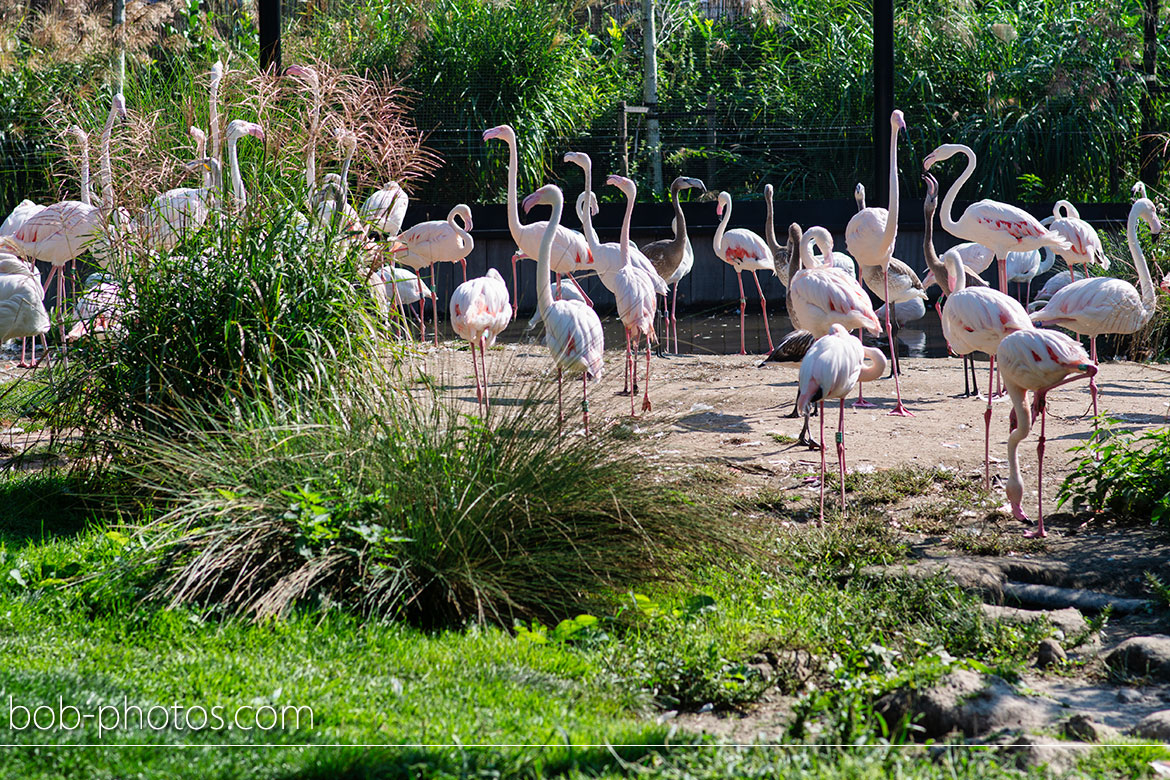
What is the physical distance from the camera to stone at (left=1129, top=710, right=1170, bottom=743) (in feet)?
9.07

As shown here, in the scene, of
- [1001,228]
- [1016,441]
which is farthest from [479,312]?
[1001,228]

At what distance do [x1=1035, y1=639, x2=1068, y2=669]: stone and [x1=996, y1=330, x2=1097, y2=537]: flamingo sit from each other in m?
1.18

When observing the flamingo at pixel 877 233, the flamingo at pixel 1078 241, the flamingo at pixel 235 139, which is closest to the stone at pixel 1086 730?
the flamingo at pixel 235 139

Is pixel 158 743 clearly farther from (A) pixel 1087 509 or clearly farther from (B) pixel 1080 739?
(A) pixel 1087 509

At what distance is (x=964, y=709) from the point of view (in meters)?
2.89

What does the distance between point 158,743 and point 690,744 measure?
1.28 metres

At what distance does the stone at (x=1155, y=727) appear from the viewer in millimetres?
2764

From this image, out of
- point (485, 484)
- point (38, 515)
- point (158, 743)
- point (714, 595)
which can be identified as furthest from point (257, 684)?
point (38, 515)

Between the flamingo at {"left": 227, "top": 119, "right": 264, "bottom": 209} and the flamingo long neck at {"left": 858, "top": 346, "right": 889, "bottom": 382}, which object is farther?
the flamingo long neck at {"left": 858, "top": 346, "right": 889, "bottom": 382}

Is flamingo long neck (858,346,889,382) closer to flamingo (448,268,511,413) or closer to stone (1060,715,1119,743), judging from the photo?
flamingo (448,268,511,413)

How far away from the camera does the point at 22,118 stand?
1189cm

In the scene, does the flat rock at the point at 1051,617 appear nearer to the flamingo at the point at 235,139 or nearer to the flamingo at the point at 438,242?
the flamingo at the point at 235,139

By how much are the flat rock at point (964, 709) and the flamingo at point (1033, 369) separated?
165 cm

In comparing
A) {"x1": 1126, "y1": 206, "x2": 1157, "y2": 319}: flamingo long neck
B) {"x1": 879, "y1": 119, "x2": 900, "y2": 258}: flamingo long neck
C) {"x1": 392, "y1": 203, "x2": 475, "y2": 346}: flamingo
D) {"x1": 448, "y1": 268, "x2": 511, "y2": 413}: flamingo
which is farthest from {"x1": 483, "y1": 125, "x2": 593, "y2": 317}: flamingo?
{"x1": 1126, "y1": 206, "x2": 1157, "y2": 319}: flamingo long neck
